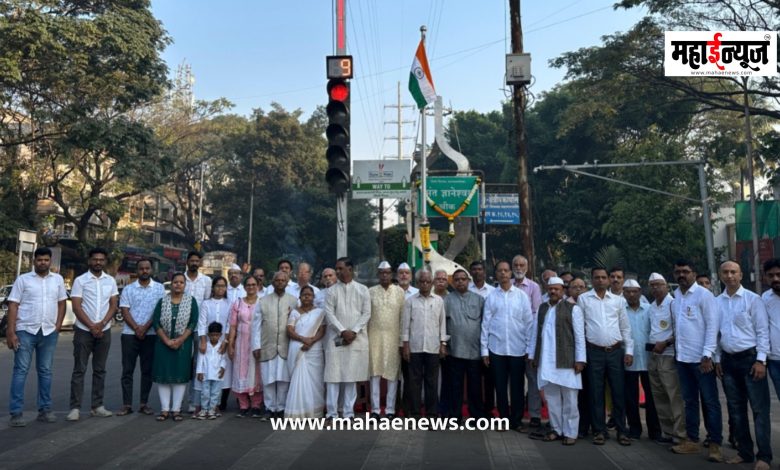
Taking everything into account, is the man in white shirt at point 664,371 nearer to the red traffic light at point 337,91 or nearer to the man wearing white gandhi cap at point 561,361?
the man wearing white gandhi cap at point 561,361

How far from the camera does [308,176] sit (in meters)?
47.4

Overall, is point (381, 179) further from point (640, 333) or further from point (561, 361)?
point (561, 361)

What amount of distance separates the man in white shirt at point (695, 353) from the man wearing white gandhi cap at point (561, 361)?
38.3 inches

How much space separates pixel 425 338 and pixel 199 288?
3.08 metres

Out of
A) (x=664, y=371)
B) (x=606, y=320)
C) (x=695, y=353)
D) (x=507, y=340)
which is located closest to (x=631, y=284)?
(x=606, y=320)

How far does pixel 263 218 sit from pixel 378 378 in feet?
130

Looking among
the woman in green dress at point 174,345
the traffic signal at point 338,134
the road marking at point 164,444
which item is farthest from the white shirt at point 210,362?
the traffic signal at point 338,134

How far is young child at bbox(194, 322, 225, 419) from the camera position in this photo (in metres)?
8.29

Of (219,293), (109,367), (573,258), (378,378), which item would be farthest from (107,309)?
Result: (573,258)

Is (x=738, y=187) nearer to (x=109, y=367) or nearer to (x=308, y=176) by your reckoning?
(x=308, y=176)

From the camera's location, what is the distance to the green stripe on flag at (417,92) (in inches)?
586

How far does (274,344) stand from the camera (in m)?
8.54

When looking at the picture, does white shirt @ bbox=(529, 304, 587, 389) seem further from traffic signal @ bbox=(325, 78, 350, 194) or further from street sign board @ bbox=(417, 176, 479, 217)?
street sign board @ bbox=(417, 176, 479, 217)

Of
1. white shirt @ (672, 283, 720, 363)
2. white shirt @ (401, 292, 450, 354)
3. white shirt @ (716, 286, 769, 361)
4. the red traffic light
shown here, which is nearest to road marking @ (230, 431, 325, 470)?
white shirt @ (401, 292, 450, 354)
